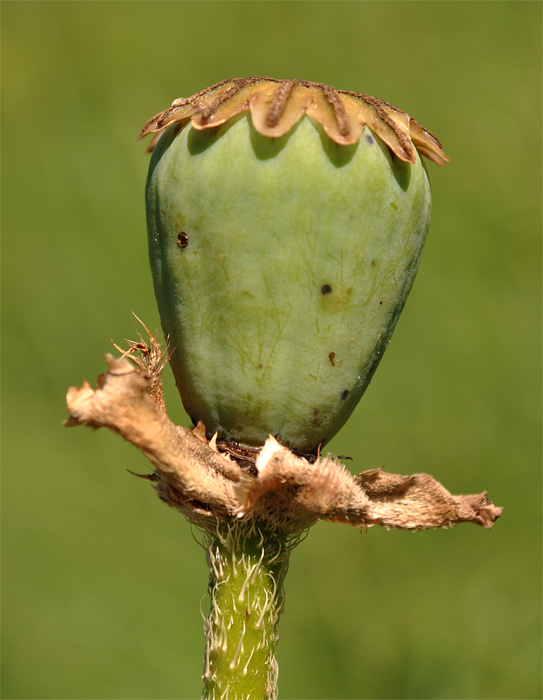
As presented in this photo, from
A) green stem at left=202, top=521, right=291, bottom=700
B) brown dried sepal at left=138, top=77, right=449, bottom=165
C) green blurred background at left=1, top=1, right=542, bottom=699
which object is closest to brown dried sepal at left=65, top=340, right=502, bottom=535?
green stem at left=202, top=521, right=291, bottom=700

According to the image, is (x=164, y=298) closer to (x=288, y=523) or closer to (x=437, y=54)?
(x=288, y=523)

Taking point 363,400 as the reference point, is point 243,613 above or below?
below

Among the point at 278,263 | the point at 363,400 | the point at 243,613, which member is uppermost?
the point at 363,400

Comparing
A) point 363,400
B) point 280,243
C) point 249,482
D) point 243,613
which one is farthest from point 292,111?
point 363,400

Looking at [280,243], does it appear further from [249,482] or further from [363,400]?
[363,400]

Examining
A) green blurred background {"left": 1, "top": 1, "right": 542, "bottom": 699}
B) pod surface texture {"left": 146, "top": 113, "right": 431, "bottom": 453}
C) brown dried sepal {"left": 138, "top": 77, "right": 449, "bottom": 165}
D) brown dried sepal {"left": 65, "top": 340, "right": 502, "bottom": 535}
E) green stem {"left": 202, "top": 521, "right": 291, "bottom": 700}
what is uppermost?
green blurred background {"left": 1, "top": 1, "right": 542, "bottom": 699}

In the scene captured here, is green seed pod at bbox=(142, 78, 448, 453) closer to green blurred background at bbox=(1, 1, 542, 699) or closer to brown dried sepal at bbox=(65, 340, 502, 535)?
brown dried sepal at bbox=(65, 340, 502, 535)
